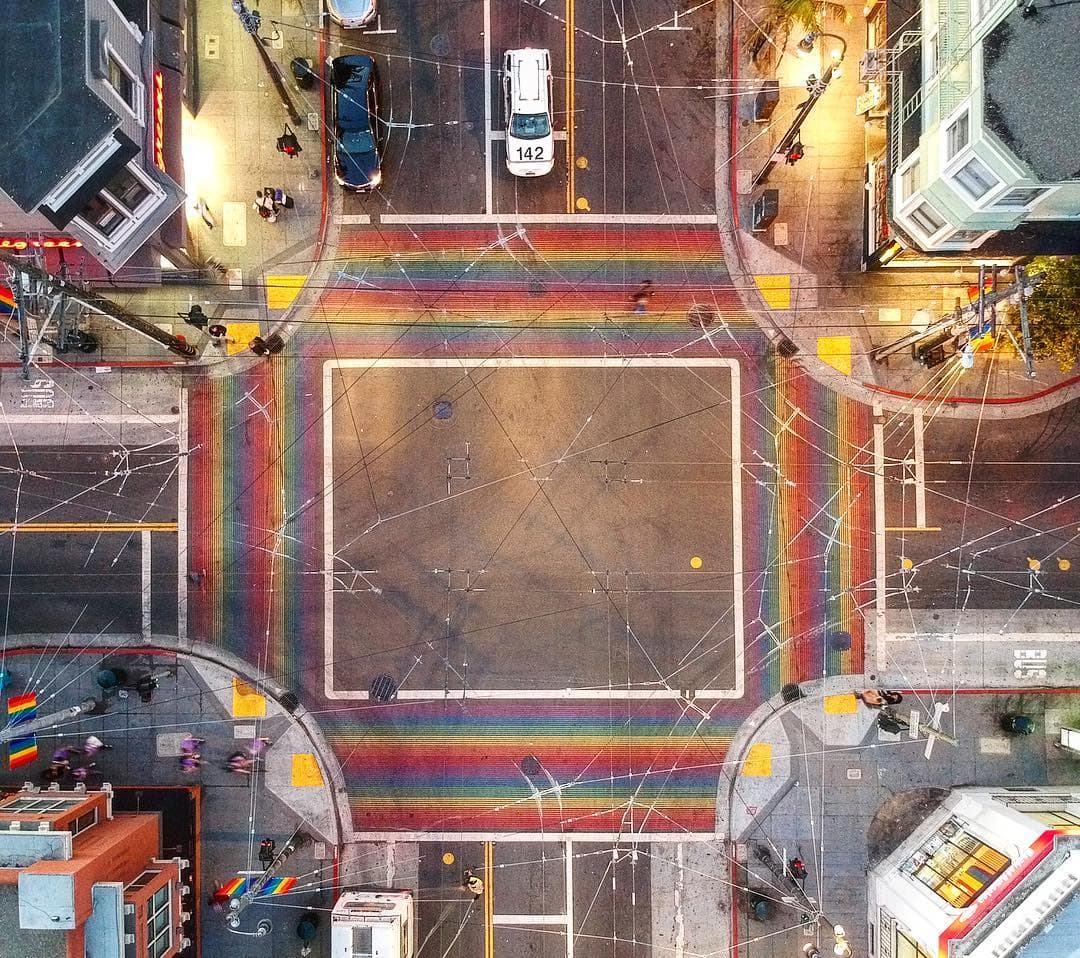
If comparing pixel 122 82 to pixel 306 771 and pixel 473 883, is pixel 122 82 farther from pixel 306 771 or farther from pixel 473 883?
pixel 473 883

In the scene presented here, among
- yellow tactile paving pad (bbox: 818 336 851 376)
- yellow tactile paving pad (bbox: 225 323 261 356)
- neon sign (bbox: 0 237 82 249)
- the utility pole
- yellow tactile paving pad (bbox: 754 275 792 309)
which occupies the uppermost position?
the utility pole

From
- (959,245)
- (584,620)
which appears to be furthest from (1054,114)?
(584,620)

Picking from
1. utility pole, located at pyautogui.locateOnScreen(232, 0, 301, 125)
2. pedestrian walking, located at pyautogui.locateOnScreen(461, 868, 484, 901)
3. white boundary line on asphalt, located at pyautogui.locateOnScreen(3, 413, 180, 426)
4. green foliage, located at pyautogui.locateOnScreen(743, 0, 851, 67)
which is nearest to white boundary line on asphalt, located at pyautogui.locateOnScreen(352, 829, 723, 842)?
pedestrian walking, located at pyautogui.locateOnScreen(461, 868, 484, 901)

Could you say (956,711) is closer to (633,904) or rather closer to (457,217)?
(633,904)

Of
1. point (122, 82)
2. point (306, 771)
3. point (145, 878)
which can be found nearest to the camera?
point (122, 82)

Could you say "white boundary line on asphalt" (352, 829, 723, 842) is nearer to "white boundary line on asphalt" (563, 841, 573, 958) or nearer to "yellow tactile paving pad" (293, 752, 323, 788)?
"white boundary line on asphalt" (563, 841, 573, 958)

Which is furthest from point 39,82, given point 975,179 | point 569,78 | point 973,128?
point 975,179
